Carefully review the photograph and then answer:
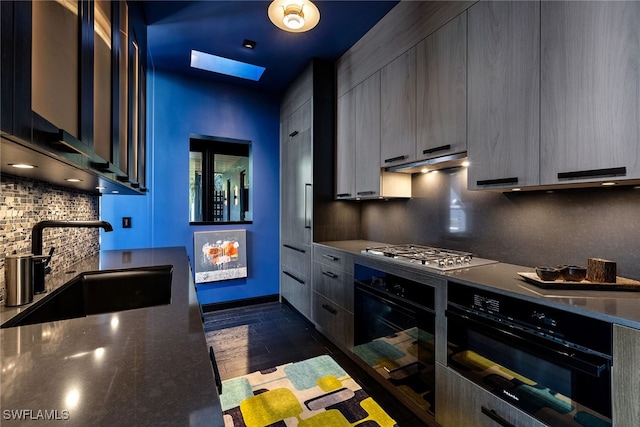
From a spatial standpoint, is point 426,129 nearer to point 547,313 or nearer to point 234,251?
point 547,313

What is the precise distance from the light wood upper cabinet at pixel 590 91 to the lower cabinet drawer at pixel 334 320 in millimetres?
1703

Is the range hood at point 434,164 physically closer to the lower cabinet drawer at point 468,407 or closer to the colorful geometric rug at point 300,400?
the lower cabinet drawer at point 468,407

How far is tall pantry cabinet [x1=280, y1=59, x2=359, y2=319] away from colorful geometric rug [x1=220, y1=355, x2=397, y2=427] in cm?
91

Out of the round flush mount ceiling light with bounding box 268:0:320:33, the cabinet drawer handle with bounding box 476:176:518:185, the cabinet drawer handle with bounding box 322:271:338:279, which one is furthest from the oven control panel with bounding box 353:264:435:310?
the round flush mount ceiling light with bounding box 268:0:320:33

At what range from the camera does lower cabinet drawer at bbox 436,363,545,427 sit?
1.18 metres

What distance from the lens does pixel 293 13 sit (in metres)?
1.77

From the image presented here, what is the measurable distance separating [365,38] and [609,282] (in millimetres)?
2442

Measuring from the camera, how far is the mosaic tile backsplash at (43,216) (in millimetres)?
1098

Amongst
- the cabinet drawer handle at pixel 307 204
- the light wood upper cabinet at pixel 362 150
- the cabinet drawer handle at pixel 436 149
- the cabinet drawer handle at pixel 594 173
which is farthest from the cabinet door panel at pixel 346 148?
the cabinet drawer handle at pixel 594 173

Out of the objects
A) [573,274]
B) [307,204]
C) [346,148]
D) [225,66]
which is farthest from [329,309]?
[225,66]

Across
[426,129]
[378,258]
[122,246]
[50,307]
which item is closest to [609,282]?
[378,258]

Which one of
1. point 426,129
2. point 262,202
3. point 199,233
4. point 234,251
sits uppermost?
point 426,129

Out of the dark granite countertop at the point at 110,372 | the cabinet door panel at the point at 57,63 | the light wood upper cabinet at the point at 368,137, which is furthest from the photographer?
the light wood upper cabinet at the point at 368,137

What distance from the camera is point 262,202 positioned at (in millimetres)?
3777
